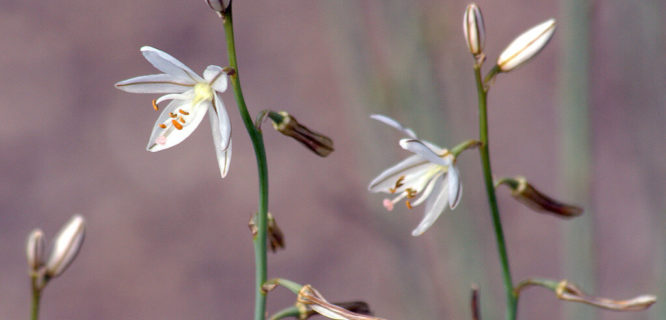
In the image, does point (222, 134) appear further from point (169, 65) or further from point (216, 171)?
point (216, 171)

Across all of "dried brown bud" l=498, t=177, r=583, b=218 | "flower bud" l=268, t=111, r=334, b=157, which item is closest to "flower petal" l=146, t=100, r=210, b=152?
"flower bud" l=268, t=111, r=334, b=157

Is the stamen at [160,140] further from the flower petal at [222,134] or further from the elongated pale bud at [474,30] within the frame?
the elongated pale bud at [474,30]

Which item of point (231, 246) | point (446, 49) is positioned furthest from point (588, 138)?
point (231, 246)

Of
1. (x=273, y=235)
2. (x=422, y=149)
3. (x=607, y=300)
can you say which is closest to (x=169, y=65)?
(x=273, y=235)

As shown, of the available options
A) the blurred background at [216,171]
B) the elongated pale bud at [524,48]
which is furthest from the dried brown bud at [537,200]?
the blurred background at [216,171]

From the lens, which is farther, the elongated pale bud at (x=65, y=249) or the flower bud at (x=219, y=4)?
the elongated pale bud at (x=65, y=249)

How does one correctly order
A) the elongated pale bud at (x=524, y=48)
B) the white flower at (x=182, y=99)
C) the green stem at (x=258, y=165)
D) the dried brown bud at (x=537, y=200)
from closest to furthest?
the green stem at (x=258, y=165), the white flower at (x=182, y=99), the elongated pale bud at (x=524, y=48), the dried brown bud at (x=537, y=200)
